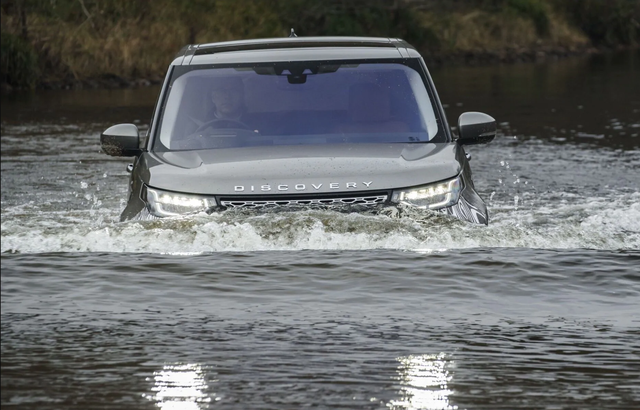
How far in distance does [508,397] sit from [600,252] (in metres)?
3.28

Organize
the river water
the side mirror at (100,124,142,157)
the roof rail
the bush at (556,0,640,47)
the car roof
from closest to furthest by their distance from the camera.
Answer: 1. the river water
2. the side mirror at (100,124,142,157)
3. the car roof
4. the roof rail
5. the bush at (556,0,640,47)

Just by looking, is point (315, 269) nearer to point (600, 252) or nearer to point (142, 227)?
point (142, 227)

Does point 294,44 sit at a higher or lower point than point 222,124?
higher

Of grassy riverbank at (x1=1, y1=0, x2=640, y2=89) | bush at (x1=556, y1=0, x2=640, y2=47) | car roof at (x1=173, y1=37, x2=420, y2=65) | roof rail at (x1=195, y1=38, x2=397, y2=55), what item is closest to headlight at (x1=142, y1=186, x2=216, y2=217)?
car roof at (x1=173, y1=37, x2=420, y2=65)

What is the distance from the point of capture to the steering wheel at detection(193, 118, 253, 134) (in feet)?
29.2

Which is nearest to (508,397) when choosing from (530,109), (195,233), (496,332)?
(496,332)

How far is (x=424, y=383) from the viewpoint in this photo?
520 centimetres

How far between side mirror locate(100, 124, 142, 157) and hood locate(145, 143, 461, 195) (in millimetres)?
428

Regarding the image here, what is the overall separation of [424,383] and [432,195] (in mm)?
2765

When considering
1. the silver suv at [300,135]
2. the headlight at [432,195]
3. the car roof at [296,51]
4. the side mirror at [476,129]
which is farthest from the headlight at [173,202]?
the side mirror at [476,129]

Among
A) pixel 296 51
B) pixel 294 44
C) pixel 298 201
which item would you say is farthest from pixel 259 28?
pixel 298 201

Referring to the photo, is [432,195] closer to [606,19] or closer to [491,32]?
[491,32]

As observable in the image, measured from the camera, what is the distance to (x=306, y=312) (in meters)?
6.49

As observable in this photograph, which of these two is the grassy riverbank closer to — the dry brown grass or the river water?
the dry brown grass
